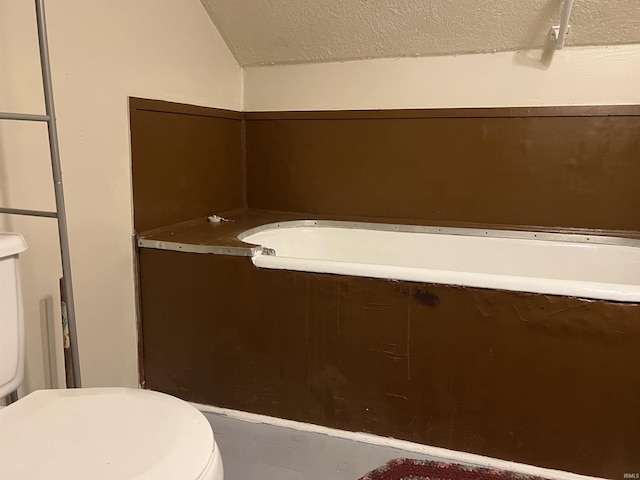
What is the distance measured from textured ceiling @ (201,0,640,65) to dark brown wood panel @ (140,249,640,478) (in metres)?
1.12

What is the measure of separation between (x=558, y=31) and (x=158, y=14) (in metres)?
1.51

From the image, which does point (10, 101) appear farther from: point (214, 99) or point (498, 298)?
point (498, 298)

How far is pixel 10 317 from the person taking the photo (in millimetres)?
1135

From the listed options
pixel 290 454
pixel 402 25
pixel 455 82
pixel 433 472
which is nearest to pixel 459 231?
pixel 455 82

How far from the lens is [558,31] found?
1934mm

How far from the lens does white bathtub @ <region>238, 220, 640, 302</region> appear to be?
1.98m

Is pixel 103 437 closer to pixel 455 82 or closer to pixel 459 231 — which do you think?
pixel 459 231

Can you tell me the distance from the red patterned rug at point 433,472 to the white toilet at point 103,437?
0.71 m

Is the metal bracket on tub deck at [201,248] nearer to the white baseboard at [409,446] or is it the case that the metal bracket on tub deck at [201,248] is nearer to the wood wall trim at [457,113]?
the white baseboard at [409,446]

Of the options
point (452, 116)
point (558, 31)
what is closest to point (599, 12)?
point (558, 31)

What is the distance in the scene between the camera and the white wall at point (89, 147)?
1.36 metres

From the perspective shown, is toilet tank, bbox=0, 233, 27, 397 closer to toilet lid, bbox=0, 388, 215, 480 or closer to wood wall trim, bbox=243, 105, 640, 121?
toilet lid, bbox=0, 388, 215, 480

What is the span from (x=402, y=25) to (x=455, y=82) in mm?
335

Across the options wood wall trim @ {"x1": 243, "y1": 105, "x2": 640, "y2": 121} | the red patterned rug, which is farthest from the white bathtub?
the red patterned rug
